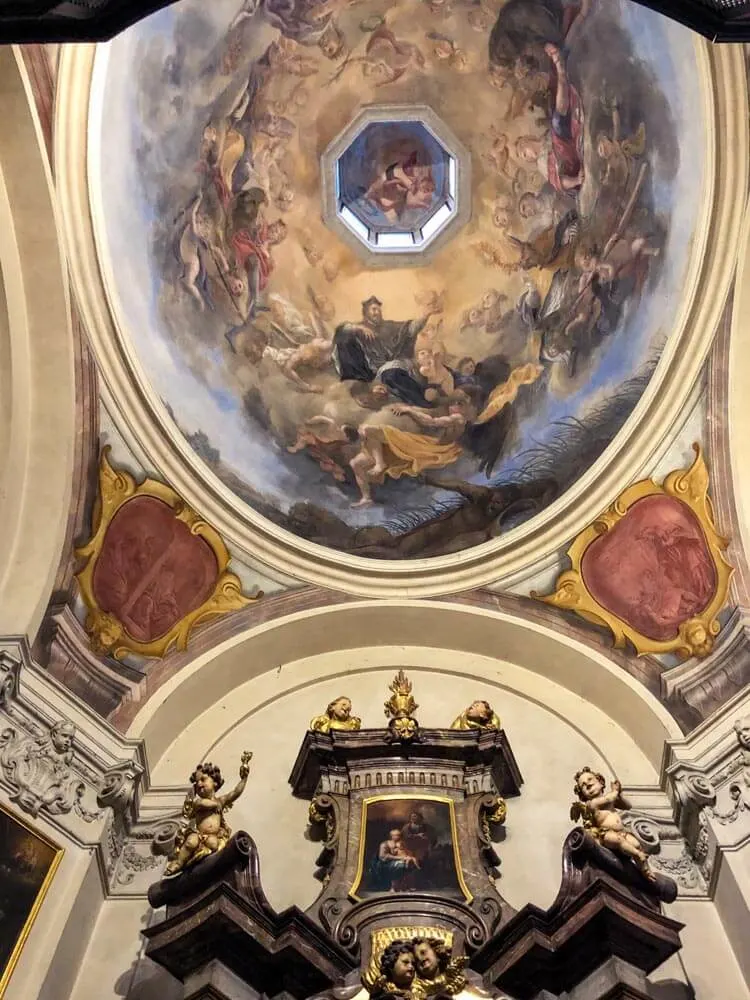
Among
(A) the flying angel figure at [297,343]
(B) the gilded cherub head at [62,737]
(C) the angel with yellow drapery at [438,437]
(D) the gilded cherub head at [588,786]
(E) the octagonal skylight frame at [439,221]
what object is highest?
(E) the octagonal skylight frame at [439,221]

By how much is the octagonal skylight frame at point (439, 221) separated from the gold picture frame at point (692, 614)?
4325 millimetres

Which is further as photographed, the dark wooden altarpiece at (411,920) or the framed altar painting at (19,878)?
the framed altar painting at (19,878)

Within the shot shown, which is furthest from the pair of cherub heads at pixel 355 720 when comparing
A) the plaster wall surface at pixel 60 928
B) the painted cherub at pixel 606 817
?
the plaster wall surface at pixel 60 928

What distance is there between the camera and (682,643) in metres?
10.5

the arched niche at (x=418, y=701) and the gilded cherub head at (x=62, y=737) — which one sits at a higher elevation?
the arched niche at (x=418, y=701)

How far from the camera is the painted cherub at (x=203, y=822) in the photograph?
8094mm

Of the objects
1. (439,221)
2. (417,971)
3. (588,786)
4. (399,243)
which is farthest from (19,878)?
(439,221)

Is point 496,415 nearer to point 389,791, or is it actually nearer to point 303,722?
point 303,722

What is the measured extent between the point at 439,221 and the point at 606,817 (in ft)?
27.0

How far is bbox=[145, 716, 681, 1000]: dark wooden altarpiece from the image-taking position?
7.36 m

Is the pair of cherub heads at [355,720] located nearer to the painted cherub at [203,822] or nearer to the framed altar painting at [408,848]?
the framed altar painting at [408,848]

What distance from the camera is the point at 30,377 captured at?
1012cm

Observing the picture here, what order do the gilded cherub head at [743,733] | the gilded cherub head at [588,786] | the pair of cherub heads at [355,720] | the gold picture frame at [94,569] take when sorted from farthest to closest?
the gold picture frame at [94,569] < the pair of cherub heads at [355,720] < the gilded cherub head at [743,733] < the gilded cherub head at [588,786]

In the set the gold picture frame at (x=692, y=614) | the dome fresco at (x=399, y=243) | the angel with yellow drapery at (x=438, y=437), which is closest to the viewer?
the gold picture frame at (x=692, y=614)
